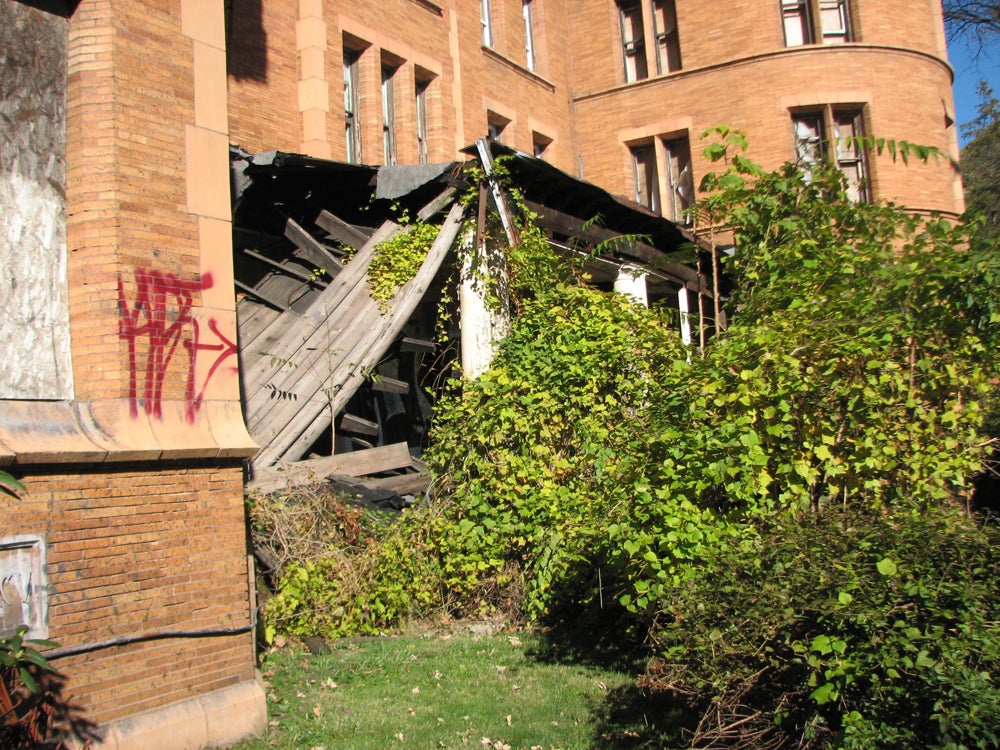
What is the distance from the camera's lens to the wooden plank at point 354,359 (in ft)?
29.9

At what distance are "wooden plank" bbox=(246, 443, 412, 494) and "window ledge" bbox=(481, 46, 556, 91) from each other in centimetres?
1148

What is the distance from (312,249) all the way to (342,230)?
1.48 feet

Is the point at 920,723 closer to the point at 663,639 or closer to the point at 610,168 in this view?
the point at 663,639

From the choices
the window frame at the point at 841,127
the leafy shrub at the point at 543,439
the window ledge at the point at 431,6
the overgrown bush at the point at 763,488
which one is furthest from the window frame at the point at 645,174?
the leafy shrub at the point at 543,439

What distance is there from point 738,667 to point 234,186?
7.92 m

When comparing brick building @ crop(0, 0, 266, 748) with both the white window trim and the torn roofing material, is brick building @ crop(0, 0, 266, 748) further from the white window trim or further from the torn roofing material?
the white window trim

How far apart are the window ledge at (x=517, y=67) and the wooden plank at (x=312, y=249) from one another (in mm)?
8607

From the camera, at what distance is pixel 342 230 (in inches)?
466

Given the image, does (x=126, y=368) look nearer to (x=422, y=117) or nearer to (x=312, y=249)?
(x=312, y=249)

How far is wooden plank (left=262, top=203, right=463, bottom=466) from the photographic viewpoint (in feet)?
29.9

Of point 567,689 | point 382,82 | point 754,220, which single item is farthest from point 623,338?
point 382,82

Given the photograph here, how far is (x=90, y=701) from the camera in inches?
215

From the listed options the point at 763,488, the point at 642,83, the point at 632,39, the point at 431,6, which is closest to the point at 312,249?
the point at 763,488

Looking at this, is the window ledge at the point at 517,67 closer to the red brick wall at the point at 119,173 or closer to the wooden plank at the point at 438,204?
the wooden plank at the point at 438,204
